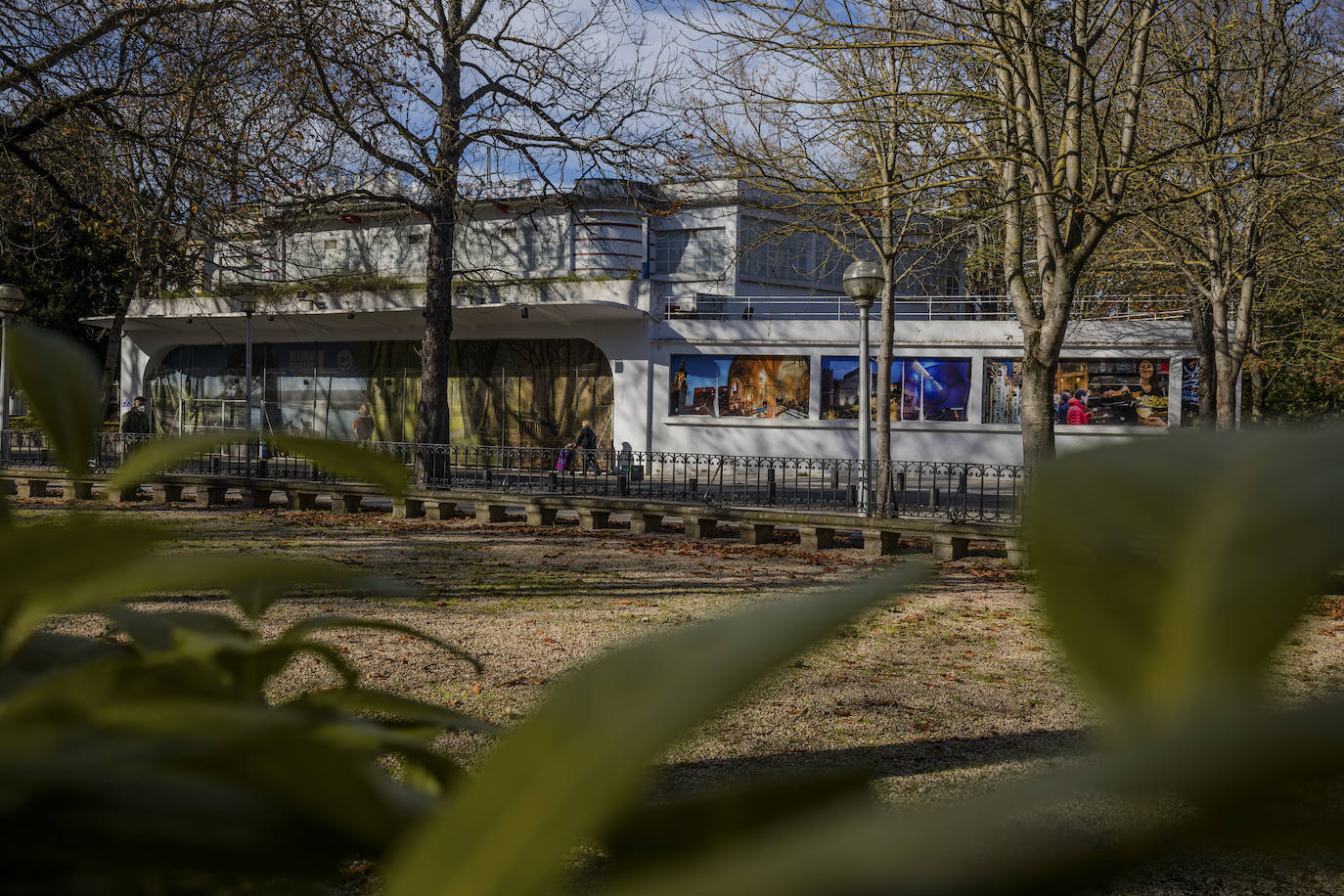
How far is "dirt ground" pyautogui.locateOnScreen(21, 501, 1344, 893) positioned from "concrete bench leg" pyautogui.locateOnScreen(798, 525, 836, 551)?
0.20 meters

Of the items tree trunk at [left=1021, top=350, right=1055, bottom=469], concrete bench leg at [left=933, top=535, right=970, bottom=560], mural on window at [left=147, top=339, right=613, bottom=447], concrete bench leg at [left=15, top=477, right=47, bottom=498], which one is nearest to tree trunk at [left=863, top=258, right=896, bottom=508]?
concrete bench leg at [left=933, top=535, right=970, bottom=560]

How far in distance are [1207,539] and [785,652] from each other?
0.25 feet

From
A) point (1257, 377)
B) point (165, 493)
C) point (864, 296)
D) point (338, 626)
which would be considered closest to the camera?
point (338, 626)

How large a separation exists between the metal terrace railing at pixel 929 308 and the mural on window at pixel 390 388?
3.03 m

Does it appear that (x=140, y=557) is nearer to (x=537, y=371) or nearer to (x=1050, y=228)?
(x=1050, y=228)

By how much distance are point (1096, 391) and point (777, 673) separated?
2446cm

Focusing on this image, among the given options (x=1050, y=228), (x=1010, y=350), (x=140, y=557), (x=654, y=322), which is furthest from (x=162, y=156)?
(x=1010, y=350)

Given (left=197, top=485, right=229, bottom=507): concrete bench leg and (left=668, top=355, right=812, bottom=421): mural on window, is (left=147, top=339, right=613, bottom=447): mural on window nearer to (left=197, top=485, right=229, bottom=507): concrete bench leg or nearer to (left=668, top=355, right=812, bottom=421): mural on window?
(left=668, top=355, right=812, bottom=421): mural on window

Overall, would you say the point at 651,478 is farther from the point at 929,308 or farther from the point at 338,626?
the point at 338,626

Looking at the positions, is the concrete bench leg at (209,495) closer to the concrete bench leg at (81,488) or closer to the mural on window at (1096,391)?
the mural on window at (1096,391)

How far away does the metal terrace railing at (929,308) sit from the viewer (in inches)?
867

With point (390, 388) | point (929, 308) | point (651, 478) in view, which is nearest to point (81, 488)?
point (651, 478)

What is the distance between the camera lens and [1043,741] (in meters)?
4.67

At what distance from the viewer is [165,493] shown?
16062mm
